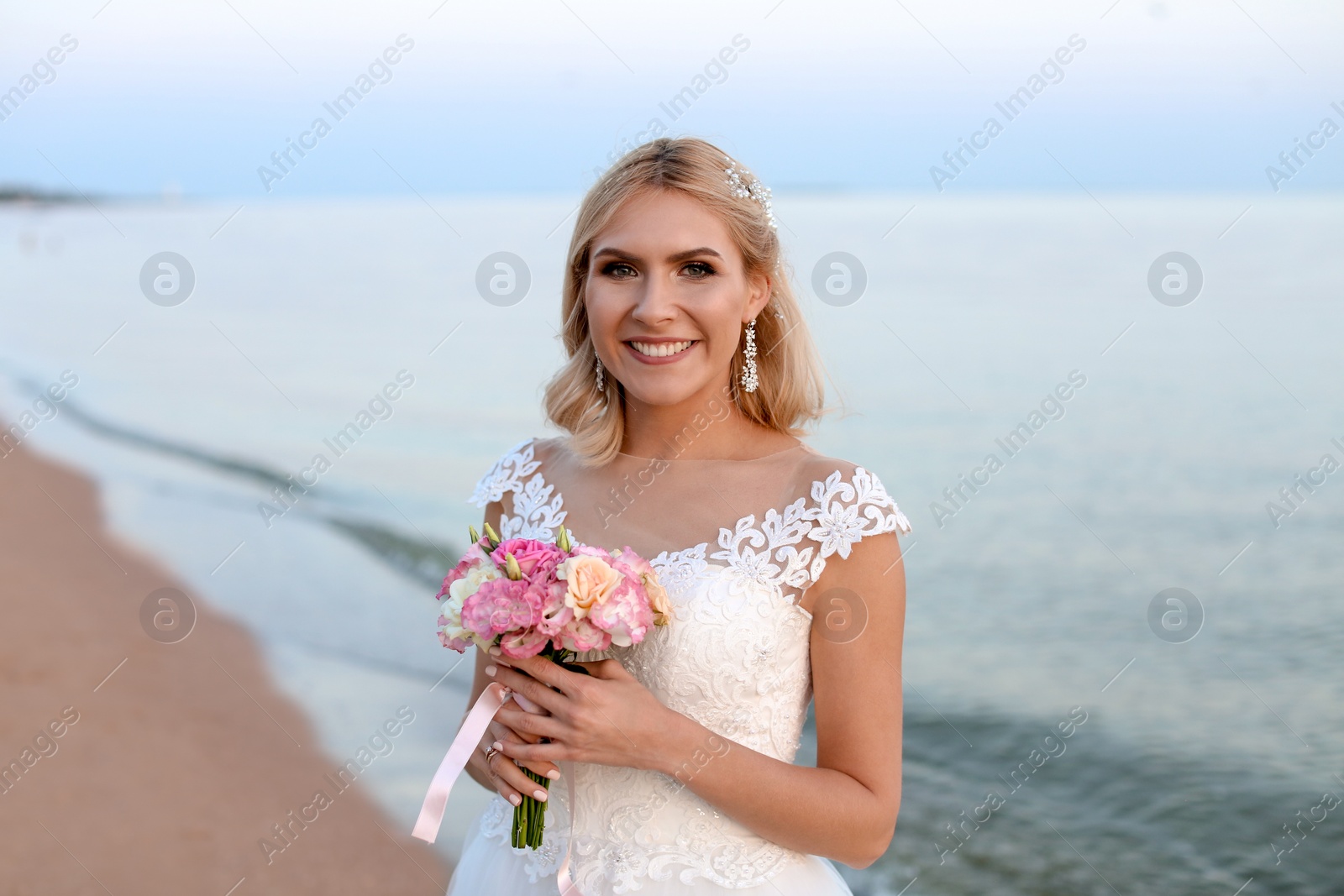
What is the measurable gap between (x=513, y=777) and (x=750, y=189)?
1.78 m

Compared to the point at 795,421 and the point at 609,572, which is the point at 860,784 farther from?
the point at 795,421

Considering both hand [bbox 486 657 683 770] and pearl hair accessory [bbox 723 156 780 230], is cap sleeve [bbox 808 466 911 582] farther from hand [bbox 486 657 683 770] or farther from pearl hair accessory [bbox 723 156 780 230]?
pearl hair accessory [bbox 723 156 780 230]

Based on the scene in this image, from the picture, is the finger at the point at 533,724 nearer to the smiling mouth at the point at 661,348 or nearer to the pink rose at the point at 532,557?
the pink rose at the point at 532,557

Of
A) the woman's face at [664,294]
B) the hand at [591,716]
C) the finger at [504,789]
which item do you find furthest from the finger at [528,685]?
the woman's face at [664,294]

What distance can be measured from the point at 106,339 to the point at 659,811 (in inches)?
1016

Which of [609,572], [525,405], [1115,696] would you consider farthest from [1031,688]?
[525,405]

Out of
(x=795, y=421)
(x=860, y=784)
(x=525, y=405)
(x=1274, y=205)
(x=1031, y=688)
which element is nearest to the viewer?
(x=860, y=784)

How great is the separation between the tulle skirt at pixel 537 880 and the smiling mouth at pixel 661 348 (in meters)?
1.40

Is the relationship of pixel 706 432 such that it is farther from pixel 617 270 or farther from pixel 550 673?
pixel 550 673

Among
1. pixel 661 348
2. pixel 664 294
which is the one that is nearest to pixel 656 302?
pixel 664 294

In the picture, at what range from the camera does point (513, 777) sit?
9.32 feet

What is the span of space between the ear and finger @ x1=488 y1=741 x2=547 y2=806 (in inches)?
56.1

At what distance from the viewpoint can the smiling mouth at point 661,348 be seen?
3.15 m

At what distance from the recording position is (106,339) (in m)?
25.3
